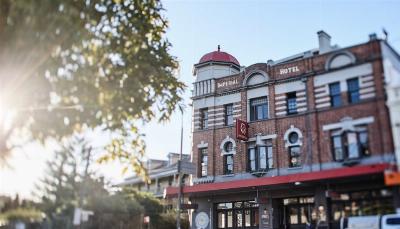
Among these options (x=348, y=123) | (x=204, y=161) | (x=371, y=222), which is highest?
(x=348, y=123)

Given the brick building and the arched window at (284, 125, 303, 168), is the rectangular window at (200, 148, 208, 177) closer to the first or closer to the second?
the brick building

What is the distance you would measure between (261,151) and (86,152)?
13.1 metres

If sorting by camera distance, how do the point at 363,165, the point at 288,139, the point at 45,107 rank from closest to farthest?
the point at 45,107
the point at 363,165
the point at 288,139

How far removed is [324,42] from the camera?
96.5 ft

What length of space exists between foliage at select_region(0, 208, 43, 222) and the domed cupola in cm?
1845

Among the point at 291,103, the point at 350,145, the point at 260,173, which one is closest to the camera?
the point at 350,145

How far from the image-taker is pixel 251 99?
1280 inches

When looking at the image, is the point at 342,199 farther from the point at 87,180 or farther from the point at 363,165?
the point at 87,180

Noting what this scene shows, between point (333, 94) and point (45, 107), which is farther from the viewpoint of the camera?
point (333, 94)

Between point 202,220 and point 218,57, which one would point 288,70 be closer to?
point 218,57

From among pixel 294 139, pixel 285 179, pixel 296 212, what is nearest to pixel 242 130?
pixel 294 139

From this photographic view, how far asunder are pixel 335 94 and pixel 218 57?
11.5m

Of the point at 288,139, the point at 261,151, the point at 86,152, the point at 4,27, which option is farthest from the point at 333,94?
the point at 4,27

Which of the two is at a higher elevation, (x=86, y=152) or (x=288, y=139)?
(x=288, y=139)
